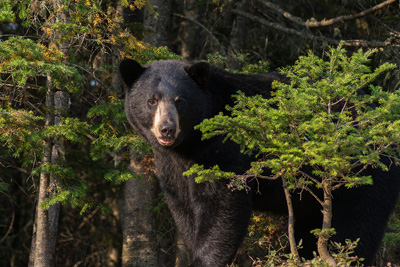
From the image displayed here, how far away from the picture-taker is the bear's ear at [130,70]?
5.35 metres

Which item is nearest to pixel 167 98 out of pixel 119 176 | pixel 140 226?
pixel 119 176

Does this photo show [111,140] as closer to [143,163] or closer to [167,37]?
[143,163]

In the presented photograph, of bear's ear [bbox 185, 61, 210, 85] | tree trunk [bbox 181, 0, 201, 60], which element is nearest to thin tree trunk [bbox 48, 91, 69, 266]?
bear's ear [bbox 185, 61, 210, 85]

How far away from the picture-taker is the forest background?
6023mm

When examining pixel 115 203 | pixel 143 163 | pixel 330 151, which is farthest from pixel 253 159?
pixel 115 203

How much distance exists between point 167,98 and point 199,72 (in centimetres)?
39

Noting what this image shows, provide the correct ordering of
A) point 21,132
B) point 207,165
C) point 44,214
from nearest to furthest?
point 207,165 < point 21,132 < point 44,214

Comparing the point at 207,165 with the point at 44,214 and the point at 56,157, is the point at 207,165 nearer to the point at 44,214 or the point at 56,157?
the point at 56,157

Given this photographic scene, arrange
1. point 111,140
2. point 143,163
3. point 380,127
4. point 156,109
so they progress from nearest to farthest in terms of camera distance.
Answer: point 380,127 → point 156,109 → point 111,140 → point 143,163

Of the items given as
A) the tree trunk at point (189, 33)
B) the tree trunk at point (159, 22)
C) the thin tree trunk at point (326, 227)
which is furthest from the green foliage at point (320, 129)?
the tree trunk at point (189, 33)

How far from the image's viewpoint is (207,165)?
5258mm

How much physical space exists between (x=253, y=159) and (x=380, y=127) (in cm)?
176

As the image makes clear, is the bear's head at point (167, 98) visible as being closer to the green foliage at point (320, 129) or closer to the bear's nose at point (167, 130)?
the bear's nose at point (167, 130)

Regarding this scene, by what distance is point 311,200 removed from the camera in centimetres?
558
